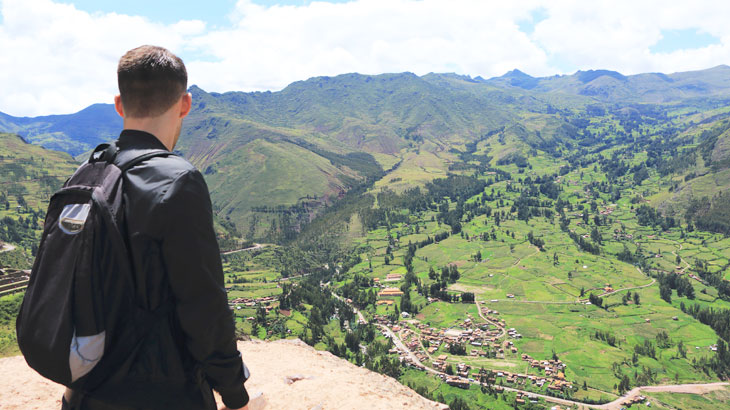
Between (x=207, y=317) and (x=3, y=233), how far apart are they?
495 feet

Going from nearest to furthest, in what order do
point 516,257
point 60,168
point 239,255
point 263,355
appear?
point 263,355 < point 516,257 < point 239,255 < point 60,168

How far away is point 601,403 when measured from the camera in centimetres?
5628

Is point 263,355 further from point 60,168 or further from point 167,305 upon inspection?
point 60,168

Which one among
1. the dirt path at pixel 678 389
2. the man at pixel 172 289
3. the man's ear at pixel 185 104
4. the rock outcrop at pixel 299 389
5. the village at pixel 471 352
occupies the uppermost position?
the man's ear at pixel 185 104

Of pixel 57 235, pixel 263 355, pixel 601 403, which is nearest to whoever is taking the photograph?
pixel 57 235

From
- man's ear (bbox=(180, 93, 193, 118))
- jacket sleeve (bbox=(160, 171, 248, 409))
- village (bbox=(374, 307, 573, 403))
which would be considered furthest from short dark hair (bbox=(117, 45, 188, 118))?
village (bbox=(374, 307, 573, 403))

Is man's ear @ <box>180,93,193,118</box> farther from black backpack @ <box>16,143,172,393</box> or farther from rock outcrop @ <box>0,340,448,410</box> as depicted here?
rock outcrop @ <box>0,340,448,410</box>

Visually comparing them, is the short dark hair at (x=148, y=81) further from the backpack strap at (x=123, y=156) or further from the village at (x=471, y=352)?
the village at (x=471, y=352)

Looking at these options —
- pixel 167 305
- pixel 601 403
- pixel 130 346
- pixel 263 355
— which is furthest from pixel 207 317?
pixel 601 403

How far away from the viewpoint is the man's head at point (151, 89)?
2777 millimetres

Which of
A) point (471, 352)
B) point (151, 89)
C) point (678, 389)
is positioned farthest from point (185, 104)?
point (678, 389)

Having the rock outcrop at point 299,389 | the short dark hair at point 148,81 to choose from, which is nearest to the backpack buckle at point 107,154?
the short dark hair at point 148,81

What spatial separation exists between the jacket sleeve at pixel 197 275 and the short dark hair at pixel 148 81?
0.77 metres

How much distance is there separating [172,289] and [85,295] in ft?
1.49
